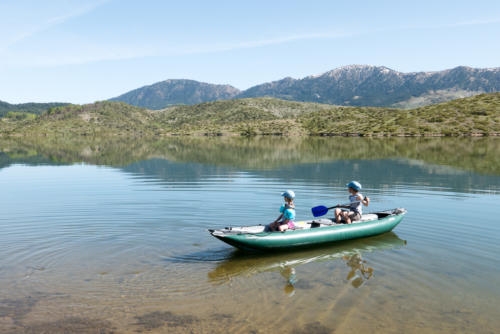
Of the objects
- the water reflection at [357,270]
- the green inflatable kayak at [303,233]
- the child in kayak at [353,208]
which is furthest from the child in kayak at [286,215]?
the child in kayak at [353,208]

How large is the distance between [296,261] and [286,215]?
1915 mm

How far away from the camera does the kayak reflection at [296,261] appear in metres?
13.7

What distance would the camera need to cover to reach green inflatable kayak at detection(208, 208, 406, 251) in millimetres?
15086

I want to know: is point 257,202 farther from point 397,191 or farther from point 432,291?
point 432,291

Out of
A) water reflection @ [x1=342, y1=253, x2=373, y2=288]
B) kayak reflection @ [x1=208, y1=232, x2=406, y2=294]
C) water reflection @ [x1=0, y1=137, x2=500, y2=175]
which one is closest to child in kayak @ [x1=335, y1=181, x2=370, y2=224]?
kayak reflection @ [x1=208, y1=232, x2=406, y2=294]

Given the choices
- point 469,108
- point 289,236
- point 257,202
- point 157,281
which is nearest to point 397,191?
point 257,202

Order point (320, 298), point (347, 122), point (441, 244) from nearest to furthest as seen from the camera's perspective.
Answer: point (320, 298) < point (441, 244) < point (347, 122)

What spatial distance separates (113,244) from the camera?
17.6 metres

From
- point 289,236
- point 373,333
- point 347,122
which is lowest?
point 373,333

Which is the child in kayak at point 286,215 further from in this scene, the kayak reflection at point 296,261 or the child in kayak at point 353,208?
the child in kayak at point 353,208

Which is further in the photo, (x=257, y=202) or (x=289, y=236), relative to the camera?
(x=257, y=202)

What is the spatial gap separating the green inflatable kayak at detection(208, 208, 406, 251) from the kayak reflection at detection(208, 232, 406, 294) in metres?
0.40

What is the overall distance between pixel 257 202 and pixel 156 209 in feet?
22.7

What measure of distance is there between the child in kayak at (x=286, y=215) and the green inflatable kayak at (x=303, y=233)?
1.20 ft
